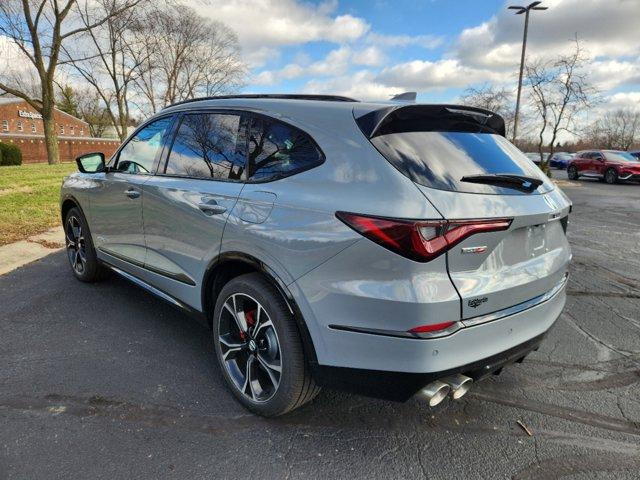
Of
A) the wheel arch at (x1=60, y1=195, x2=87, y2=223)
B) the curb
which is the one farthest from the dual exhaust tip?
the curb

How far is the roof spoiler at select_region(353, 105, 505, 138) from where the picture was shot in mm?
2260

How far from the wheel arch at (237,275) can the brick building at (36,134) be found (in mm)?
34343

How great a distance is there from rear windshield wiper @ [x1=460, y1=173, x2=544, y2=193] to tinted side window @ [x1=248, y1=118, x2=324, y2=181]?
0.76 meters

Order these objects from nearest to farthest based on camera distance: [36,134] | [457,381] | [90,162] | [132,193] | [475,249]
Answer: [475,249] → [457,381] → [132,193] → [90,162] → [36,134]

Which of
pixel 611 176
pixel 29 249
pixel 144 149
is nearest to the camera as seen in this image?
pixel 144 149

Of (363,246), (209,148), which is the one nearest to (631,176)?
(209,148)

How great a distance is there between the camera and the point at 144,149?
3.83 m

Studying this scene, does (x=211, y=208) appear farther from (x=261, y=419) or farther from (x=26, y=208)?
(x=26, y=208)

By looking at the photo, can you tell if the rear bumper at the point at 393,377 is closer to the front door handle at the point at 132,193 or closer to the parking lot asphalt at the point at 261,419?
the parking lot asphalt at the point at 261,419

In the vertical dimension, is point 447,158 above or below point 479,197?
above

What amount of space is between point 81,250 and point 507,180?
431cm

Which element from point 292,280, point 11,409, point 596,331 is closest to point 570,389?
point 596,331

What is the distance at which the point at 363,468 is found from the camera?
2.26 metres

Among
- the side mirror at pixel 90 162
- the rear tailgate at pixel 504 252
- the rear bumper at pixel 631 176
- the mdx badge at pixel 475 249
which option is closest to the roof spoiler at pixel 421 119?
the rear tailgate at pixel 504 252
